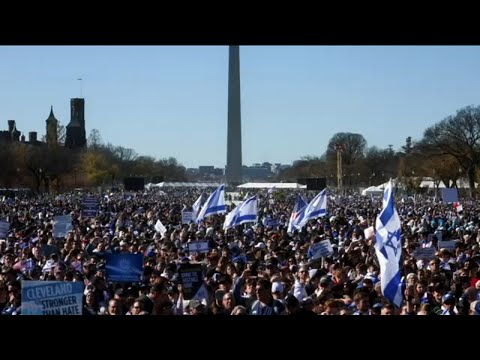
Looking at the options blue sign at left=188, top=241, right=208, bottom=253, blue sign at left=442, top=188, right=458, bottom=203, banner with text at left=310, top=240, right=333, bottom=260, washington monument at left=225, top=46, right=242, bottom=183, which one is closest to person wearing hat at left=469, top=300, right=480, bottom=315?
banner with text at left=310, top=240, right=333, bottom=260

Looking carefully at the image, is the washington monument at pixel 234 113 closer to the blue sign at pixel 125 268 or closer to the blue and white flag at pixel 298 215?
the blue and white flag at pixel 298 215

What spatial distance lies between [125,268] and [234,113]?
105255 millimetres

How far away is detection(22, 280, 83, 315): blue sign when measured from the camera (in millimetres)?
8672

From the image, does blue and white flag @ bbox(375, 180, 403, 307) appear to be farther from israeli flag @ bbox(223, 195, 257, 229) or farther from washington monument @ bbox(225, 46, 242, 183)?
washington monument @ bbox(225, 46, 242, 183)

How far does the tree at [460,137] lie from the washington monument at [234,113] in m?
29.8

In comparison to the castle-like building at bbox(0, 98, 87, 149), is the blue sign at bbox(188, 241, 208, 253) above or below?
below

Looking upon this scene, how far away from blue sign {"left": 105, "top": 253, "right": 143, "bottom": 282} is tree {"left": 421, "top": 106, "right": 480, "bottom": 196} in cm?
7280

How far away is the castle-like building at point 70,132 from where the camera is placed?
98.4m

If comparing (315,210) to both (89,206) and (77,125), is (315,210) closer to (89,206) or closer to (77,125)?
(89,206)

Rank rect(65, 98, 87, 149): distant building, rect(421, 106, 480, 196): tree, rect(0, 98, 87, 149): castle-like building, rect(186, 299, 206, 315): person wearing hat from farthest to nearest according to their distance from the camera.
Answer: rect(65, 98, 87, 149): distant building → rect(0, 98, 87, 149): castle-like building → rect(421, 106, 480, 196): tree → rect(186, 299, 206, 315): person wearing hat

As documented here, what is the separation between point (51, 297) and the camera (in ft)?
28.9

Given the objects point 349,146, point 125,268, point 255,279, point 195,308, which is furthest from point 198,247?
point 349,146

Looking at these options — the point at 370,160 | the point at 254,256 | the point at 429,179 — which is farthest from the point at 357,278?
the point at 370,160
